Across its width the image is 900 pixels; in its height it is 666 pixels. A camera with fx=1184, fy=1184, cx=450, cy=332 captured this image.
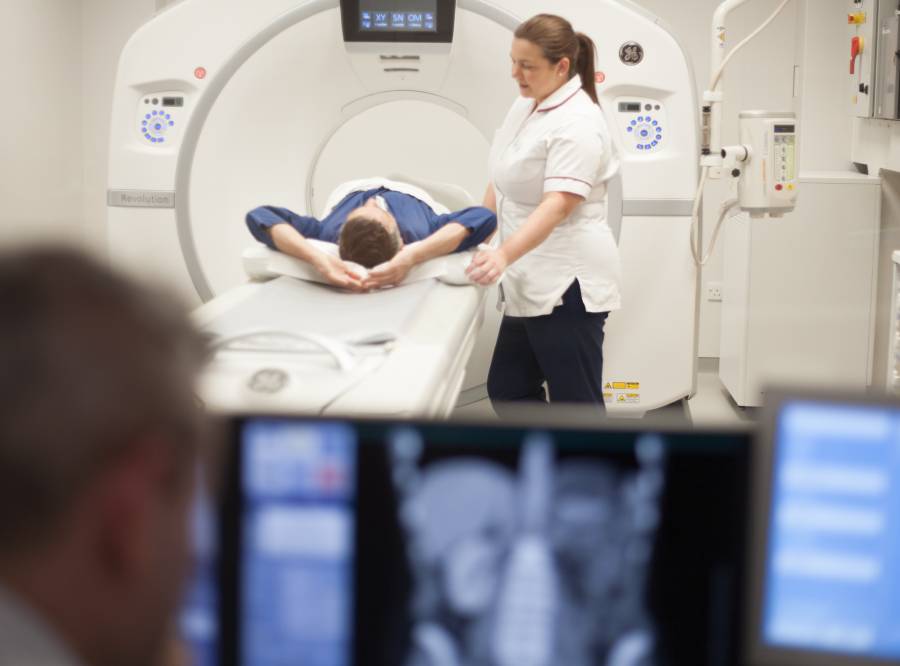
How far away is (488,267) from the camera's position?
260 centimetres

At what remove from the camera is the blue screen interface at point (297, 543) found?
2.77 feet

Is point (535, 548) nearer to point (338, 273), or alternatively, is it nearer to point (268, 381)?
point (268, 381)

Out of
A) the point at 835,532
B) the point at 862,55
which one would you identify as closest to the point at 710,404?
the point at 862,55

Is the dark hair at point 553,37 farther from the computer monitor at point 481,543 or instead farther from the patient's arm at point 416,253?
the computer monitor at point 481,543

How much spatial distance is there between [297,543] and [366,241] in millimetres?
1980

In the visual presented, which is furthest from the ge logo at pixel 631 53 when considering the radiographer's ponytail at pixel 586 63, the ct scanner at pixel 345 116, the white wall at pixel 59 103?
the white wall at pixel 59 103

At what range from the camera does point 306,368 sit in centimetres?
192

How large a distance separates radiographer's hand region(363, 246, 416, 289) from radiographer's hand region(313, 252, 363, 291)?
1.0 inches

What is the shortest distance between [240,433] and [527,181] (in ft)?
6.68

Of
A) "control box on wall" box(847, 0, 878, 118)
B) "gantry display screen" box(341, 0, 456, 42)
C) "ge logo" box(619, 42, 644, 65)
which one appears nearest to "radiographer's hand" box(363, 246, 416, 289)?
"gantry display screen" box(341, 0, 456, 42)

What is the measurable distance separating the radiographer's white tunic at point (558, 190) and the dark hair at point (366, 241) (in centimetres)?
31

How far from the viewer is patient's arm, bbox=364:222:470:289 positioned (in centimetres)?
273

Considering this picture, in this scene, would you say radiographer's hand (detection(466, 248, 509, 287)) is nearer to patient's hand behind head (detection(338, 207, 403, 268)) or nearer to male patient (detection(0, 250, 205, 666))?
patient's hand behind head (detection(338, 207, 403, 268))

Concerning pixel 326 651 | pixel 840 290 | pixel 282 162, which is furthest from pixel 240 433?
pixel 840 290
